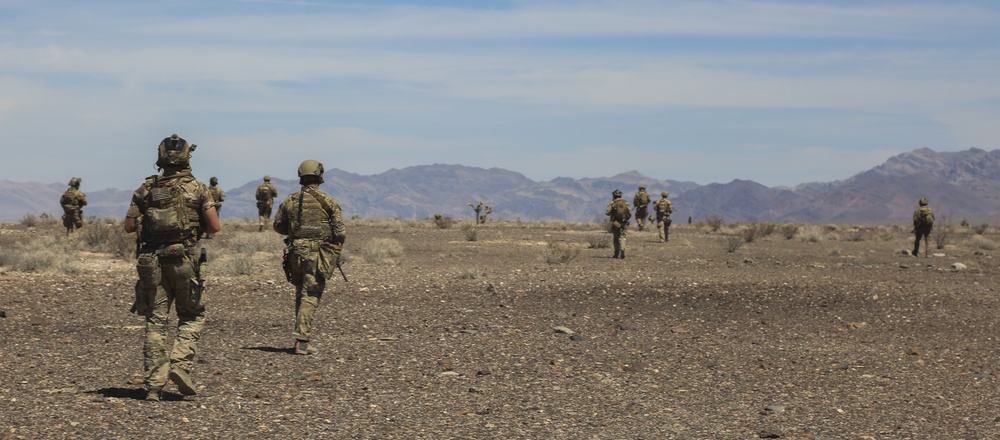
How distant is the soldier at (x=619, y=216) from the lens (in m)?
25.4

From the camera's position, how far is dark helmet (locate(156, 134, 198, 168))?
8.30 meters

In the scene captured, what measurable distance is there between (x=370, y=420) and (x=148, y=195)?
7.99ft

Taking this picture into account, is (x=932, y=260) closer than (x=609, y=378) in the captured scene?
No

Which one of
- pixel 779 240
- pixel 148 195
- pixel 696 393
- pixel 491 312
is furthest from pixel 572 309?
pixel 779 240

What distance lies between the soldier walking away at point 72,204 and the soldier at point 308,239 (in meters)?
18.3

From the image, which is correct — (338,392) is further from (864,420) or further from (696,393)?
(864,420)

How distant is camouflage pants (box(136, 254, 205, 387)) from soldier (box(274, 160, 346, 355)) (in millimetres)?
2580

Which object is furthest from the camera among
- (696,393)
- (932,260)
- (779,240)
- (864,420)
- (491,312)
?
(779,240)

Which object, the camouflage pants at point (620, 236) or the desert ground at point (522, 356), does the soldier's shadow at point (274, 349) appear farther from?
the camouflage pants at point (620, 236)

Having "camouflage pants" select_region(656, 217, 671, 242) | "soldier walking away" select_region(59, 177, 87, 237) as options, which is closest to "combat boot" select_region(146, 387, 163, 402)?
"soldier walking away" select_region(59, 177, 87, 237)

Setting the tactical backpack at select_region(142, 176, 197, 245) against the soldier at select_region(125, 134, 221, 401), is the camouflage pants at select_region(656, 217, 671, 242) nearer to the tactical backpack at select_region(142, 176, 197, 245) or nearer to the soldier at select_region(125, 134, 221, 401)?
the soldier at select_region(125, 134, 221, 401)

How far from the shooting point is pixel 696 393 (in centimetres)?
986

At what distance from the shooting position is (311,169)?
35.8ft

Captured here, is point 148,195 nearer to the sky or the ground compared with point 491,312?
nearer to the sky
